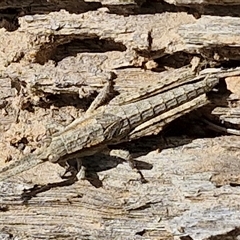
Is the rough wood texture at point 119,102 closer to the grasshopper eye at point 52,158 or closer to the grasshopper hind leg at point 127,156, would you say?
the grasshopper hind leg at point 127,156

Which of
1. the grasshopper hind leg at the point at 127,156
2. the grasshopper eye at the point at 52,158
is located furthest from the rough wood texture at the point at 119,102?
the grasshopper eye at the point at 52,158

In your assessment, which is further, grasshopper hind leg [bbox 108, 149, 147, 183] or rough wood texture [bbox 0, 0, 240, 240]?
grasshopper hind leg [bbox 108, 149, 147, 183]

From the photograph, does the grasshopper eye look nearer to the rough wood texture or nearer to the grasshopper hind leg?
the rough wood texture

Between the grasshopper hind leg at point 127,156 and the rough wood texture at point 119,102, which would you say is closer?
the rough wood texture at point 119,102

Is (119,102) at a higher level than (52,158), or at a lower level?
higher

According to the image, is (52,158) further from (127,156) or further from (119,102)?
(119,102)

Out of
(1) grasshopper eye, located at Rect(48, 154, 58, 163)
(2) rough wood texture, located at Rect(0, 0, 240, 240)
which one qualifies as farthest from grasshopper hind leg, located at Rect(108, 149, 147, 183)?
(1) grasshopper eye, located at Rect(48, 154, 58, 163)

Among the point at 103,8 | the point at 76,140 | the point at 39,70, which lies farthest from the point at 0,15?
the point at 76,140

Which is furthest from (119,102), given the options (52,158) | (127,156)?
(52,158)
